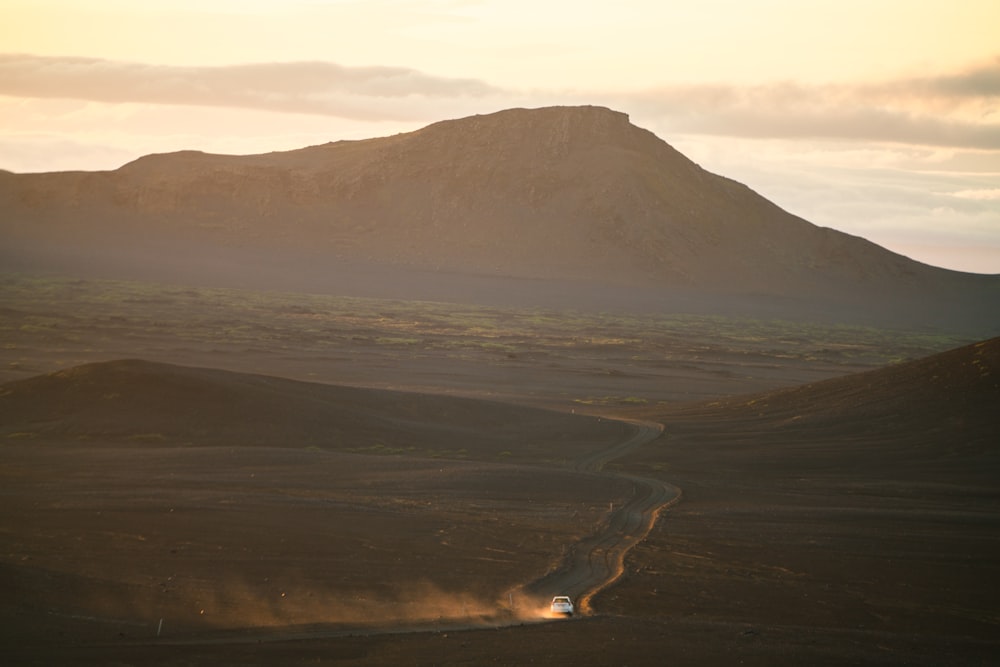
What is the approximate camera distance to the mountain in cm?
16850

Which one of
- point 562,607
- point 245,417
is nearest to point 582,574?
point 562,607

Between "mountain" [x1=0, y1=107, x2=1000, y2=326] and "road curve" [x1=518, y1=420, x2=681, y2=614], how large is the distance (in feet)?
416

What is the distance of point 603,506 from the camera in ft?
110

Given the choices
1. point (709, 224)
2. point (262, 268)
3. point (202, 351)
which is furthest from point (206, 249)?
point (202, 351)

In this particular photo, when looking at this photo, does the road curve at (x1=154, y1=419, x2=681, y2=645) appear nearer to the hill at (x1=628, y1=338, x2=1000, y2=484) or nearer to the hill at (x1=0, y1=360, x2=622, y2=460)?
the hill at (x1=0, y1=360, x2=622, y2=460)

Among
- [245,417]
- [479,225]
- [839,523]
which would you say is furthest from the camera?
[479,225]

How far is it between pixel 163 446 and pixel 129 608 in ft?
62.1

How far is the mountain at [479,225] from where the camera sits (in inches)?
6634

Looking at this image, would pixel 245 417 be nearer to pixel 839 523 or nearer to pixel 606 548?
pixel 606 548

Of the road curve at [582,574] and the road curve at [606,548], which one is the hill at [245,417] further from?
the road curve at [582,574]

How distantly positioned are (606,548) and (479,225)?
153m

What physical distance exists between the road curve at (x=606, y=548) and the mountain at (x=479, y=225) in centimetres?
12693

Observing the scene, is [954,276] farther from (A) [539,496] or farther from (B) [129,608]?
(B) [129,608]

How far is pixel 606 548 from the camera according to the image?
1105 inches
